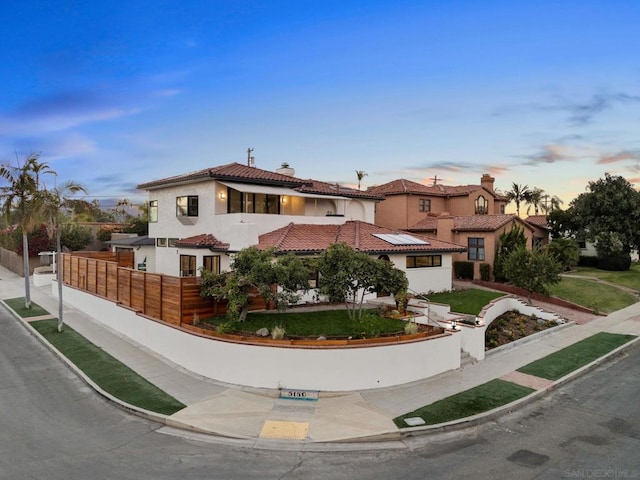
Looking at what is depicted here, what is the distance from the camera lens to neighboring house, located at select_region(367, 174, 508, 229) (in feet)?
134

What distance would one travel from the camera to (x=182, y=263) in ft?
85.3

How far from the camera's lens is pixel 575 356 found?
17.9 metres

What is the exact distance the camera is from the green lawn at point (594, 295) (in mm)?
28536

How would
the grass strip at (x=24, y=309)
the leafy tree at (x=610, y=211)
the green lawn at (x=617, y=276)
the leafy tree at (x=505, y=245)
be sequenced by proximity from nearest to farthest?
the grass strip at (x=24, y=309), the leafy tree at (x=505, y=245), the green lawn at (x=617, y=276), the leafy tree at (x=610, y=211)

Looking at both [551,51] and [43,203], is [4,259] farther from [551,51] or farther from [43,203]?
[551,51]

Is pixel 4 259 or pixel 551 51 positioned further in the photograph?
pixel 4 259

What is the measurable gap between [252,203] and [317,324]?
11.1 m

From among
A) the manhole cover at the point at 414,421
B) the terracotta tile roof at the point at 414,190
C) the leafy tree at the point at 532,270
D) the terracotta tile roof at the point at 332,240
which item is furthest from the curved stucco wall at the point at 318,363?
the terracotta tile roof at the point at 414,190

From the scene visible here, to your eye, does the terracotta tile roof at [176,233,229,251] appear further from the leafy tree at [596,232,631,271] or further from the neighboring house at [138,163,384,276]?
the leafy tree at [596,232,631,271]

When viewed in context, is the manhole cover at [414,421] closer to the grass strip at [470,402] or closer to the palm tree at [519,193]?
the grass strip at [470,402]

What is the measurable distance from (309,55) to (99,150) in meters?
24.8

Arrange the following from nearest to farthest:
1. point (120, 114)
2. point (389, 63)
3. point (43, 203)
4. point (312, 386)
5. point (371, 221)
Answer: point (312, 386)
point (43, 203)
point (389, 63)
point (120, 114)
point (371, 221)

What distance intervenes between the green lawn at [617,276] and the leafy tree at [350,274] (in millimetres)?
30922

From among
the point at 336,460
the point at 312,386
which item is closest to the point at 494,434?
the point at 336,460
